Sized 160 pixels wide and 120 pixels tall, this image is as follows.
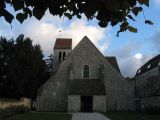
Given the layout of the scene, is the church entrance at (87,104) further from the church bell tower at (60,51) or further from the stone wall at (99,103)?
the church bell tower at (60,51)

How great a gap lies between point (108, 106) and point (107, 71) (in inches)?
214

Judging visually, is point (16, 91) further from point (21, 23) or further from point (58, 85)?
point (21, 23)

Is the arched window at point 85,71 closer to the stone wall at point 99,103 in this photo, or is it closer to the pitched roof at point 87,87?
the pitched roof at point 87,87

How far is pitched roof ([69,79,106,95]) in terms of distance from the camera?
46.9 metres

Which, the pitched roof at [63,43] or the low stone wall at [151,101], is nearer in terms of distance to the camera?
the low stone wall at [151,101]

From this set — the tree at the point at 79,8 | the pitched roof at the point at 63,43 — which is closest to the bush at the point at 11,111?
the tree at the point at 79,8

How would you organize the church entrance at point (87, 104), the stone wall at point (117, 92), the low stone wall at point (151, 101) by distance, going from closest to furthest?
the low stone wall at point (151, 101), the church entrance at point (87, 104), the stone wall at point (117, 92)

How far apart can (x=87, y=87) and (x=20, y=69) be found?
45.7ft

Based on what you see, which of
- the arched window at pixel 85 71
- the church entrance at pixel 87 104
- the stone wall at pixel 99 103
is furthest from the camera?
the arched window at pixel 85 71

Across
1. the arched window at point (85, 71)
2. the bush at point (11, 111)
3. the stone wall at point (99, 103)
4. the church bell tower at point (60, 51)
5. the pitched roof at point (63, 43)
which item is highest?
the pitched roof at point (63, 43)

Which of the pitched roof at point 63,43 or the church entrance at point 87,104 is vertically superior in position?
the pitched roof at point 63,43

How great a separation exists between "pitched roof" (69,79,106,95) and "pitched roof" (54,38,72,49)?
2263cm

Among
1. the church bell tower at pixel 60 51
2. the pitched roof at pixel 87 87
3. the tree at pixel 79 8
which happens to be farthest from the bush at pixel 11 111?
the church bell tower at pixel 60 51

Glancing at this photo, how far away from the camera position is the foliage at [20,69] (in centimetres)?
5441
